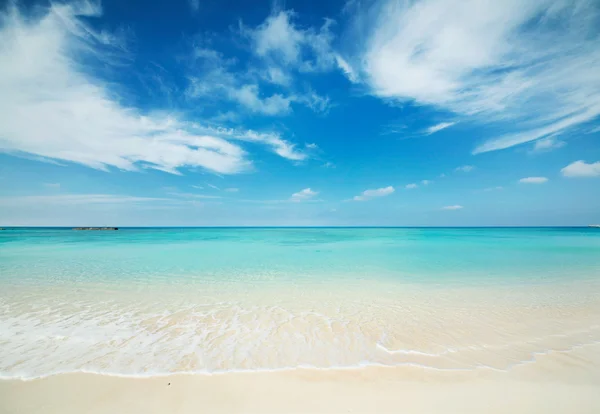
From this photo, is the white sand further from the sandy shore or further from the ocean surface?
the ocean surface

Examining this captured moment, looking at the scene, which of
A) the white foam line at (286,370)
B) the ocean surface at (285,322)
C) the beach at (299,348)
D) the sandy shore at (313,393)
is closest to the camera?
the sandy shore at (313,393)

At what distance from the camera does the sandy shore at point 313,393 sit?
3.27 m

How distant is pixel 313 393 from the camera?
11.8 feet

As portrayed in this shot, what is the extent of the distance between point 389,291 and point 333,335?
436 cm

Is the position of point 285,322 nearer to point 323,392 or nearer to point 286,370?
point 286,370

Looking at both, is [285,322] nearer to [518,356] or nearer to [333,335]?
[333,335]

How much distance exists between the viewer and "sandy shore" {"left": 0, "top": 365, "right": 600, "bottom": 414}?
3.27 m

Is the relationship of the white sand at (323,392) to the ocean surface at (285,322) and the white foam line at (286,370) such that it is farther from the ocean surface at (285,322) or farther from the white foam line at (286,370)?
the ocean surface at (285,322)

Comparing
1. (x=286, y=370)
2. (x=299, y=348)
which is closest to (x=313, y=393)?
(x=286, y=370)

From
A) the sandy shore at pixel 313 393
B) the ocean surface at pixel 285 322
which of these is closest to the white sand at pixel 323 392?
the sandy shore at pixel 313 393

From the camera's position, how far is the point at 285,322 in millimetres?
6191

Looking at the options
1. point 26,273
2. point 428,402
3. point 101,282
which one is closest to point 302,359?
point 428,402

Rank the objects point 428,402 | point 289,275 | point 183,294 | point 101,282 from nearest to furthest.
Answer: point 428,402
point 183,294
point 101,282
point 289,275

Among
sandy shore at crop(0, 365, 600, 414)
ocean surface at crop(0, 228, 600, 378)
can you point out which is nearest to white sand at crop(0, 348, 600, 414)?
sandy shore at crop(0, 365, 600, 414)
